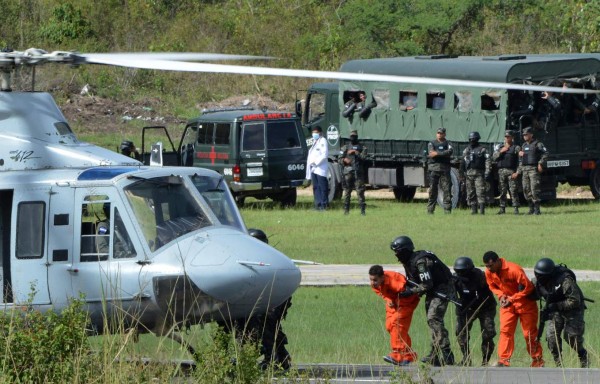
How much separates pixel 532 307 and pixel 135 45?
38617 mm

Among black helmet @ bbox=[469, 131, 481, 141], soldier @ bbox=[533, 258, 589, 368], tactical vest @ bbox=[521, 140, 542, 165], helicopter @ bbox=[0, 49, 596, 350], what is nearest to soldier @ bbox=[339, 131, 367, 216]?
black helmet @ bbox=[469, 131, 481, 141]

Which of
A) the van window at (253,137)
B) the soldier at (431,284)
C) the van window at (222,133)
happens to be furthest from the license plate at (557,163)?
the soldier at (431,284)

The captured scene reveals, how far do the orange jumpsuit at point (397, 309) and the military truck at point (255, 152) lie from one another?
1597 cm

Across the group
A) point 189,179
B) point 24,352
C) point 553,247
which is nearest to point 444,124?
point 553,247

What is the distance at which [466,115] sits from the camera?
2891 centimetres

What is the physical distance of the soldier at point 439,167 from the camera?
26906 millimetres

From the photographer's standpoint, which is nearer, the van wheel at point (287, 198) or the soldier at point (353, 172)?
the soldier at point (353, 172)

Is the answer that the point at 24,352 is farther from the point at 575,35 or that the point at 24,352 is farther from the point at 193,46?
the point at 193,46

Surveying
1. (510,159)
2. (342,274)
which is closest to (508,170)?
(510,159)

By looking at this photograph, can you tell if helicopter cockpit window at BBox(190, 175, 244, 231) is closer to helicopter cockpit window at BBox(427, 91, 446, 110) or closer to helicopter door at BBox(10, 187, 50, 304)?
helicopter door at BBox(10, 187, 50, 304)

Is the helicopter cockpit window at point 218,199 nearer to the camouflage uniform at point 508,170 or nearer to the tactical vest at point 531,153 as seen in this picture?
the tactical vest at point 531,153

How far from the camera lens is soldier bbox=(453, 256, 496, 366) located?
1315 cm

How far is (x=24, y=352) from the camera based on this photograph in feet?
30.1

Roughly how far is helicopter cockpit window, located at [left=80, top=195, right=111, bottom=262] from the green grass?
24.5 ft
